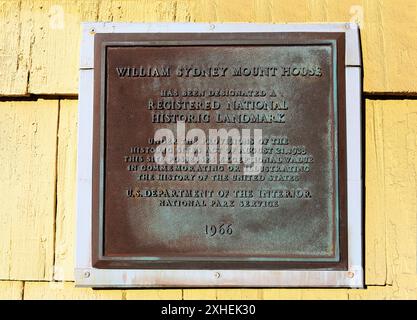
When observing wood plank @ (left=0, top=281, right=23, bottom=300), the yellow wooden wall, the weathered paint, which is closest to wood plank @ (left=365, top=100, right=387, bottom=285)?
the yellow wooden wall

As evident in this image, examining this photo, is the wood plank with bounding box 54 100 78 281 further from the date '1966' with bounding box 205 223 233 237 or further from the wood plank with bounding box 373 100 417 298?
the wood plank with bounding box 373 100 417 298

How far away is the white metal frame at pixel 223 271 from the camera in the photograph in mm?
2678

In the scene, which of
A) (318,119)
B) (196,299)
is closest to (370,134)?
(318,119)

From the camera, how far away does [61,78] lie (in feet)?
9.36

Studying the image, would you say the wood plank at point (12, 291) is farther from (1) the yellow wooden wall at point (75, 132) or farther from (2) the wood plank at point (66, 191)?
(2) the wood plank at point (66, 191)

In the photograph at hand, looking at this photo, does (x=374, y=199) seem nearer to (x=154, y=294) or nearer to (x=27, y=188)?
(x=154, y=294)

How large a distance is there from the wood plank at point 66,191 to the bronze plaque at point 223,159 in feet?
0.59

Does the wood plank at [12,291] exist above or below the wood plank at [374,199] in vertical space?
below

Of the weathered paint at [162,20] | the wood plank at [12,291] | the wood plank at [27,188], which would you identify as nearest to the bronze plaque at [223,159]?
the weathered paint at [162,20]

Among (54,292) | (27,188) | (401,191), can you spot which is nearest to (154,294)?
(54,292)

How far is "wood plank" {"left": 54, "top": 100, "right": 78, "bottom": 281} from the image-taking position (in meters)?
2.81

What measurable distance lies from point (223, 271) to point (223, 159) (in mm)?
494

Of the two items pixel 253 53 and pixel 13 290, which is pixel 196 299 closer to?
pixel 13 290

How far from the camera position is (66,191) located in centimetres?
284
